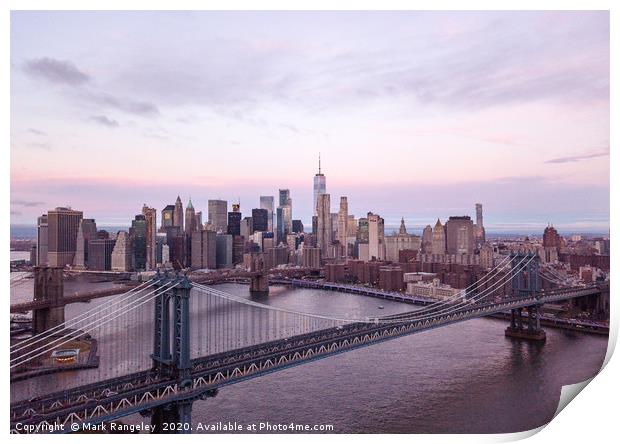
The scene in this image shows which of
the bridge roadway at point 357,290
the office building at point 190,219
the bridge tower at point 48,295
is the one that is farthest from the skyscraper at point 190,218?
the bridge roadway at point 357,290

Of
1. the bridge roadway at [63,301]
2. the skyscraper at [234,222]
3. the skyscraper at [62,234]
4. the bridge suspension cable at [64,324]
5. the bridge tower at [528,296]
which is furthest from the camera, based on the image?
the skyscraper at [234,222]

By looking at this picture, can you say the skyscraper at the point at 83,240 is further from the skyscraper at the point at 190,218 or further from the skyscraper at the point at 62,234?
the skyscraper at the point at 190,218

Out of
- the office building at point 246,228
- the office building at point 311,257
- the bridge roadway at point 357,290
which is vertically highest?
the office building at point 246,228

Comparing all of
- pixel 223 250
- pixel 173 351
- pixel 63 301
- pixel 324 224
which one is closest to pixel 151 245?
pixel 63 301

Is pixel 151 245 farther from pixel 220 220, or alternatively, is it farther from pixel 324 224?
pixel 324 224

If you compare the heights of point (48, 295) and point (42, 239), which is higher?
point (42, 239)
